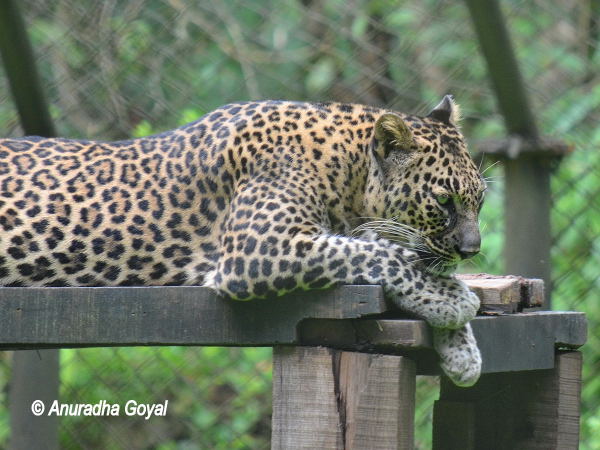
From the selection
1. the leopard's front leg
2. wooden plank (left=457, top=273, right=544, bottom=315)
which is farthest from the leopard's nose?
the leopard's front leg

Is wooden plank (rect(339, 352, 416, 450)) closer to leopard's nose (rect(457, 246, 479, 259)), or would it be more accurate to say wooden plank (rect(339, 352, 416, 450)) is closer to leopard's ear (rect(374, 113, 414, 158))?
leopard's nose (rect(457, 246, 479, 259))

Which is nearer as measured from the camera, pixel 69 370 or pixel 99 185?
pixel 99 185

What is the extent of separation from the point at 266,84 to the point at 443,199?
7.35ft

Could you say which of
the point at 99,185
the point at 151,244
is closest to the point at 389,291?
the point at 151,244

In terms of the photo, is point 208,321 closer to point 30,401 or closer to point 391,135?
point 391,135

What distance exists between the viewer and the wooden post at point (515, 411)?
14.6 feet

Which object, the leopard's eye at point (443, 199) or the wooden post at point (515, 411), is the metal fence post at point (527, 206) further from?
the leopard's eye at point (443, 199)

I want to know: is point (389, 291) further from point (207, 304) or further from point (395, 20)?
point (395, 20)

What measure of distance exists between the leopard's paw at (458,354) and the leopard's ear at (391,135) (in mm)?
859

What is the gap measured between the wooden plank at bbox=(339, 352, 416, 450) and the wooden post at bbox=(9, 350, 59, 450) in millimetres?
2769

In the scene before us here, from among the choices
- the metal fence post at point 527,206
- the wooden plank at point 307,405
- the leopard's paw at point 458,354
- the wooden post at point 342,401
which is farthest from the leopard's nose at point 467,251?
the metal fence post at point 527,206

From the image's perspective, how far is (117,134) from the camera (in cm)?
611

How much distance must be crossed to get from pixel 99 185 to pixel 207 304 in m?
0.96

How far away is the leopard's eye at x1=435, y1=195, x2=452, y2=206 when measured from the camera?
13.6 feet
